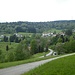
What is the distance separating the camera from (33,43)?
9812 cm

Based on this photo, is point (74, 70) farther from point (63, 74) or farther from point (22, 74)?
point (22, 74)

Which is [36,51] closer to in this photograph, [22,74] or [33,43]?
[33,43]

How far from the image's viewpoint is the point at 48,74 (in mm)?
12461

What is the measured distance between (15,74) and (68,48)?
49270mm

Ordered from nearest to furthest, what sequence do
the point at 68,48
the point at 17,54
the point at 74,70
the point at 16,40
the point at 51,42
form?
the point at 74,70 → the point at 17,54 → the point at 68,48 → the point at 51,42 → the point at 16,40

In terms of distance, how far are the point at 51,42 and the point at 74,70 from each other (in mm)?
110554

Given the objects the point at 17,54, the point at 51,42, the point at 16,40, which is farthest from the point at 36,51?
the point at 16,40

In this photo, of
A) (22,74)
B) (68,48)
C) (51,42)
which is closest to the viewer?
(22,74)

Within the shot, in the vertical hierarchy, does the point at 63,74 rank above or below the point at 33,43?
above

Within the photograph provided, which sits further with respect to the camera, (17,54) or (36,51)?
(36,51)

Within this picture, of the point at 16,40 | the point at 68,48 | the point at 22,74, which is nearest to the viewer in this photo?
the point at 22,74

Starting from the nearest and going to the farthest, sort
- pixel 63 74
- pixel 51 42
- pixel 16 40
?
pixel 63 74
pixel 51 42
pixel 16 40

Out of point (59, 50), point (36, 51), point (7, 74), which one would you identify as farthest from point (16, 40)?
point (7, 74)

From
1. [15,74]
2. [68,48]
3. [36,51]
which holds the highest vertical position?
[15,74]
